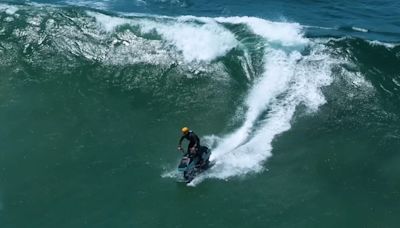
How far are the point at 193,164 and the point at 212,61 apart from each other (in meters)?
7.82

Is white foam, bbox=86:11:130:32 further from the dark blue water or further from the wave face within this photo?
the dark blue water

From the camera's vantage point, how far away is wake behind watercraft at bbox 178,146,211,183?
786 inches

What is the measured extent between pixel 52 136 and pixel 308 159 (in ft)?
33.6

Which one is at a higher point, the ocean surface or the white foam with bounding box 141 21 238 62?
the white foam with bounding box 141 21 238 62

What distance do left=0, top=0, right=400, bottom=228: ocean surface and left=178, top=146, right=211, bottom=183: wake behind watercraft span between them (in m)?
0.33

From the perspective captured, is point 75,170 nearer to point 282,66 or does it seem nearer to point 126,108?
point 126,108

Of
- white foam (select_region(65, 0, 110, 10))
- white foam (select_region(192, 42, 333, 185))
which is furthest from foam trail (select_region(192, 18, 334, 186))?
white foam (select_region(65, 0, 110, 10))

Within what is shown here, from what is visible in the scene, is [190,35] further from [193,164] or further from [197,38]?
[193,164]

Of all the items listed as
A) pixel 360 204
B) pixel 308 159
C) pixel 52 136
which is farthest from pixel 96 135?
pixel 360 204

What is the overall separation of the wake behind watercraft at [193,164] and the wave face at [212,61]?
950 millimetres

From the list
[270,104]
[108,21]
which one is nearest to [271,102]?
[270,104]

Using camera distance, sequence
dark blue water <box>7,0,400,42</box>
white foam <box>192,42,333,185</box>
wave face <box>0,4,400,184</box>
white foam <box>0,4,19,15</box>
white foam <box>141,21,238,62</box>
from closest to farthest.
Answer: white foam <box>192,42,333,185</box>
wave face <box>0,4,400,184</box>
white foam <box>141,21,238,62</box>
white foam <box>0,4,19,15</box>
dark blue water <box>7,0,400,42</box>

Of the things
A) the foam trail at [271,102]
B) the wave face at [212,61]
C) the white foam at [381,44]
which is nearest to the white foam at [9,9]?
the wave face at [212,61]

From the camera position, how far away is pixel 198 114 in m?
23.7
